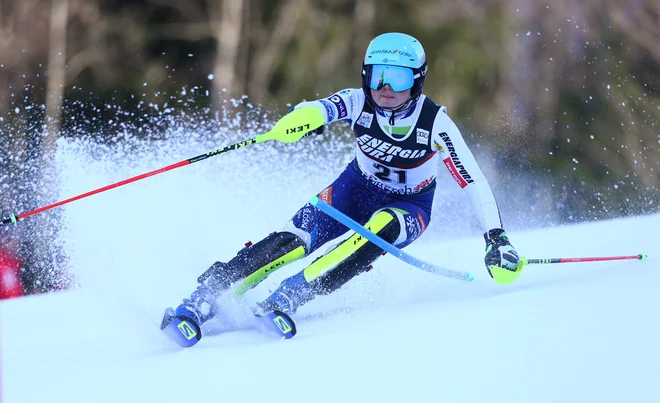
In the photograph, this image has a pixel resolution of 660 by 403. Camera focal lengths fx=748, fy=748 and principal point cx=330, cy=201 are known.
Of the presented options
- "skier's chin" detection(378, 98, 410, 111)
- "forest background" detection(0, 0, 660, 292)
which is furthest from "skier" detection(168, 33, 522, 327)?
"forest background" detection(0, 0, 660, 292)

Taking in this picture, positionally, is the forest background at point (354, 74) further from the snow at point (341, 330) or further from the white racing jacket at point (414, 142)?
the white racing jacket at point (414, 142)

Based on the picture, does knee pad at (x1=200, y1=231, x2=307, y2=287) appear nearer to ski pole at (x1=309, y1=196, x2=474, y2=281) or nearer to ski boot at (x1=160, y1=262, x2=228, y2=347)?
ski boot at (x1=160, y1=262, x2=228, y2=347)

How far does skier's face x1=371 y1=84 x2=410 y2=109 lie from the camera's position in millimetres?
3031

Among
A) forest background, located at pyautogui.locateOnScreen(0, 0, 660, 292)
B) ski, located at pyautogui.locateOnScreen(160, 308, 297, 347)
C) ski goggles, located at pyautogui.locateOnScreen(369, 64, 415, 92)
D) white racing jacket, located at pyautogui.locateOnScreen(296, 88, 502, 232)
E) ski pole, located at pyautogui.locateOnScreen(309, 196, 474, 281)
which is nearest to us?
ski, located at pyautogui.locateOnScreen(160, 308, 297, 347)

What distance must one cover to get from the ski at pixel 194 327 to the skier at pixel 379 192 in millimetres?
97

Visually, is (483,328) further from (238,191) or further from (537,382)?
(238,191)

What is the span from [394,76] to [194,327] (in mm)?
1258

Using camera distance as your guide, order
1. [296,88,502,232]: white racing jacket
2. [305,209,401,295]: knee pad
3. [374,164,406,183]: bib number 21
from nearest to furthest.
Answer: [305,209,401,295]: knee pad, [296,88,502,232]: white racing jacket, [374,164,406,183]: bib number 21

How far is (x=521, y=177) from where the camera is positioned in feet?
39.3

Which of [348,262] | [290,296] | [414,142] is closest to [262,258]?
[290,296]

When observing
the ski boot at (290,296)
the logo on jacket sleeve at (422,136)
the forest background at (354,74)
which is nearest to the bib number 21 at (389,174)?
the logo on jacket sleeve at (422,136)

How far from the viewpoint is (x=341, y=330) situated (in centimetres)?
259

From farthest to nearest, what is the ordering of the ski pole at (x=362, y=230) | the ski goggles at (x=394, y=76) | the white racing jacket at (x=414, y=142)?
the white racing jacket at (x=414, y=142) → the ski goggles at (x=394, y=76) → the ski pole at (x=362, y=230)

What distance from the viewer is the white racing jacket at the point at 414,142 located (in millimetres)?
Result: 3125
